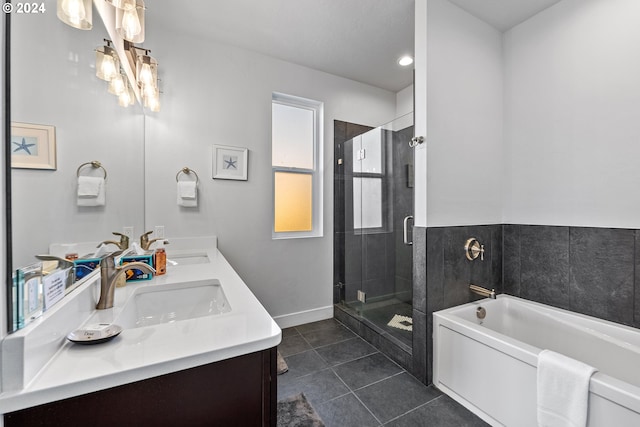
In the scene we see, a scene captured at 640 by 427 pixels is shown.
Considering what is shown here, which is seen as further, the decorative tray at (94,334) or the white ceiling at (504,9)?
the white ceiling at (504,9)

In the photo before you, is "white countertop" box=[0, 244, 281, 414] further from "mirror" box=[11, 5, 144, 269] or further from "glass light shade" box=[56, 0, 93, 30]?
"glass light shade" box=[56, 0, 93, 30]

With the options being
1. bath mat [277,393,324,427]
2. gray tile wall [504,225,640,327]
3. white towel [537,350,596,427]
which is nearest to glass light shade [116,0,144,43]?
bath mat [277,393,324,427]

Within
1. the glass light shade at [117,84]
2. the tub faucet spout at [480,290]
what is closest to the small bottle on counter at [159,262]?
the glass light shade at [117,84]

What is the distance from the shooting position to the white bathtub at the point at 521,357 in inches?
44.6

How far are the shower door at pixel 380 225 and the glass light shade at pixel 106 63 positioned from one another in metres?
2.05

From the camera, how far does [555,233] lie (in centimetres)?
198

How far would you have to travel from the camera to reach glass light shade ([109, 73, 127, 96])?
1.30 m

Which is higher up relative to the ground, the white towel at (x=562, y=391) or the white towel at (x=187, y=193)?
the white towel at (x=187, y=193)

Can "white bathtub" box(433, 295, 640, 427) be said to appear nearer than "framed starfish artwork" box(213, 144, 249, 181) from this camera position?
Yes

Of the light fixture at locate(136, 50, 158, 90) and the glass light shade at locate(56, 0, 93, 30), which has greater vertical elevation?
the light fixture at locate(136, 50, 158, 90)

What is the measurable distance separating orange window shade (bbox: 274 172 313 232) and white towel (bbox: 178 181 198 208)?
788 mm

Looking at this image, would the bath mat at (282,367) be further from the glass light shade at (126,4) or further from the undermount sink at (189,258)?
the glass light shade at (126,4)

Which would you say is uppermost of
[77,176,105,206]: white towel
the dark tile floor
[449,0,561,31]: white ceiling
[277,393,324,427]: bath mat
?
[449,0,561,31]: white ceiling

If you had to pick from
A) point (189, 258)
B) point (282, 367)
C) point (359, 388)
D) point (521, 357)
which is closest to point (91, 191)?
point (189, 258)
